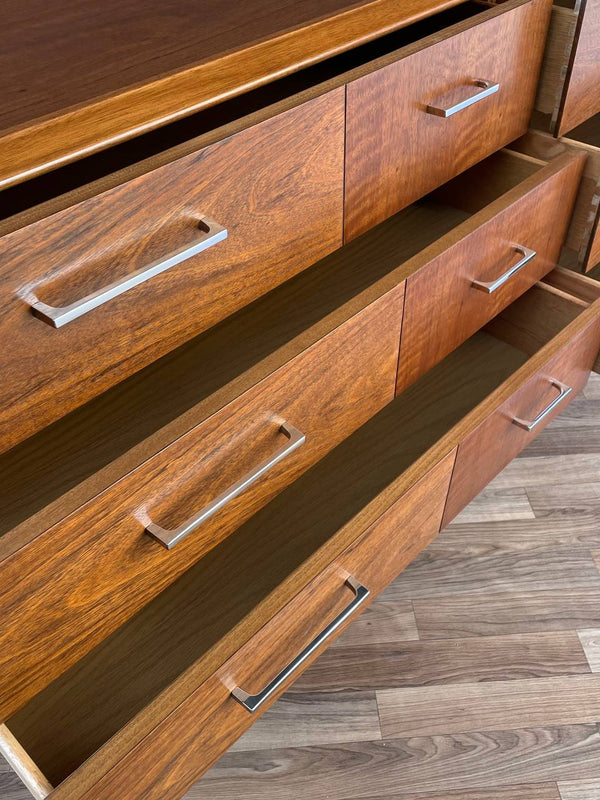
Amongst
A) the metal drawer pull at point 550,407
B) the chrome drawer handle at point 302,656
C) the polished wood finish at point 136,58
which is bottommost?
the metal drawer pull at point 550,407

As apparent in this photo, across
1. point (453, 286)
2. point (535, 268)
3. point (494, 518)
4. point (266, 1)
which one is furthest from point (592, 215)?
point (266, 1)

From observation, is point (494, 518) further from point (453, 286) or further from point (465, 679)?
point (453, 286)

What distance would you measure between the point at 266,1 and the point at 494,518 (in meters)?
0.72

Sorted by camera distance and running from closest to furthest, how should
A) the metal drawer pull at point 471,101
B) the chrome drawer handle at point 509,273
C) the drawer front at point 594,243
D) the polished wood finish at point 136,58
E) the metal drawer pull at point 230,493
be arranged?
1. the polished wood finish at point 136,58
2. the metal drawer pull at point 230,493
3. the metal drawer pull at point 471,101
4. the chrome drawer handle at point 509,273
5. the drawer front at point 594,243

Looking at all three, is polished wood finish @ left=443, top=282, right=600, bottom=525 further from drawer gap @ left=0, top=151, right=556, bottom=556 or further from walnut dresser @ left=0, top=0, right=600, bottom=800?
drawer gap @ left=0, top=151, right=556, bottom=556

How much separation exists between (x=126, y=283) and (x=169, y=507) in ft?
0.59

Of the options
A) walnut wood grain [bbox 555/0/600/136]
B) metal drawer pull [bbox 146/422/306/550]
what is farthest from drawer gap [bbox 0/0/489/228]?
metal drawer pull [bbox 146/422/306/550]

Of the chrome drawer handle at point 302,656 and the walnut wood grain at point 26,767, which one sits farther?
the chrome drawer handle at point 302,656

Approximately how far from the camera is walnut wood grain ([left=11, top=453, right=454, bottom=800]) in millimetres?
601

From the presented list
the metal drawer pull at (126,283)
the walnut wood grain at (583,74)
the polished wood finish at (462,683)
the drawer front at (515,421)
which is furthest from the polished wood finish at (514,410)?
the metal drawer pull at (126,283)

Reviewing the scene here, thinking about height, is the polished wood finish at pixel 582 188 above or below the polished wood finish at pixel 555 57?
below

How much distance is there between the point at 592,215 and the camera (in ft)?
3.22

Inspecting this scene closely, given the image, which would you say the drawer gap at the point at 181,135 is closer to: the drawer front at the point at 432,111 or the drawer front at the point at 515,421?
the drawer front at the point at 432,111

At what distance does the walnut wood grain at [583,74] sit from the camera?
34.2 inches
